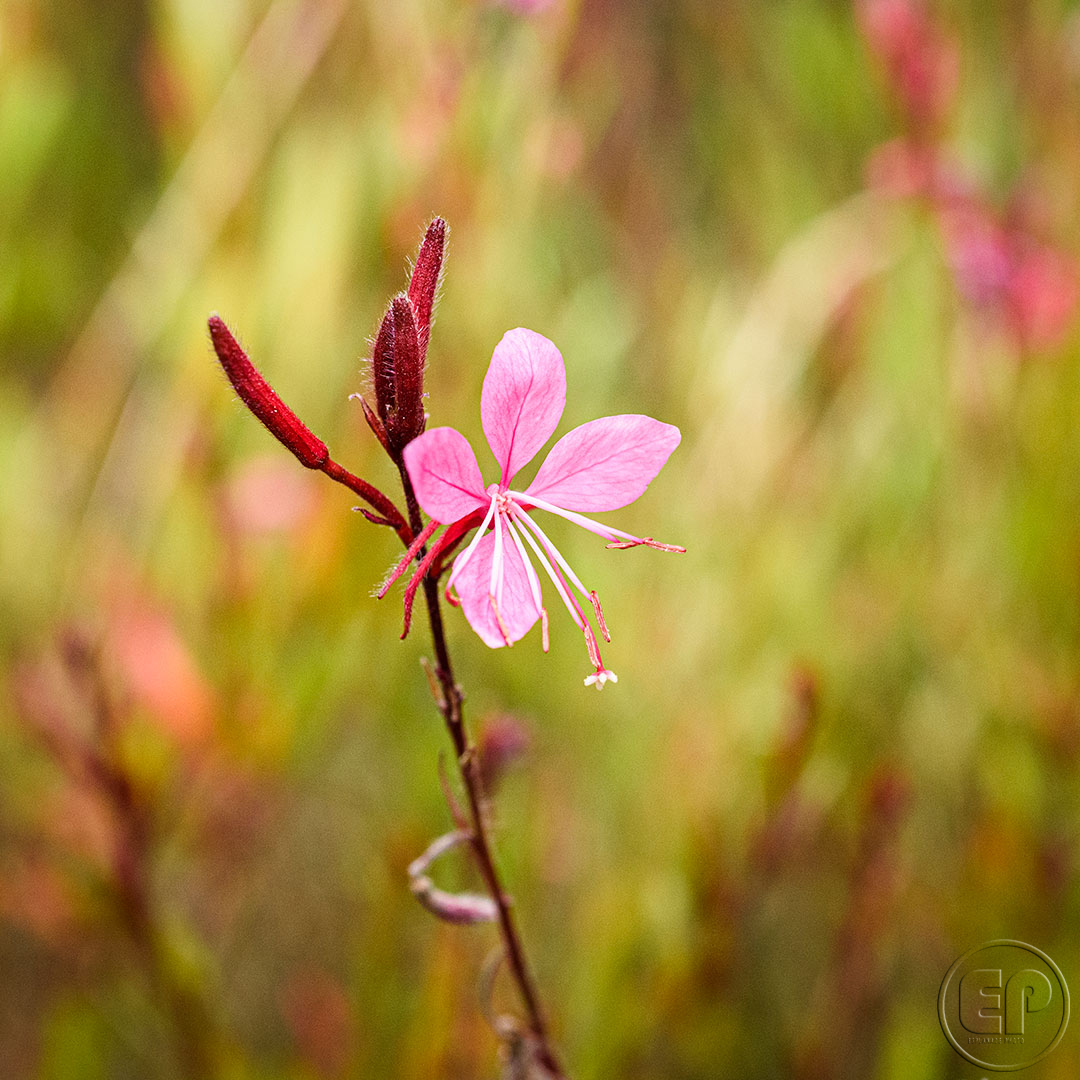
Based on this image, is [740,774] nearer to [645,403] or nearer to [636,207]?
[645,403]

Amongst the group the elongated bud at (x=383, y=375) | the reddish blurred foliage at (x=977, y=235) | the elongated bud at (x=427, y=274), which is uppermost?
the reddish blurred foliage at (x=977, y=235)

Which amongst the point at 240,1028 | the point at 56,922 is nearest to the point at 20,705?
the point at 56,922

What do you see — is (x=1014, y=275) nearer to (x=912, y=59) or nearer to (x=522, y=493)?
(x=912, y=59)

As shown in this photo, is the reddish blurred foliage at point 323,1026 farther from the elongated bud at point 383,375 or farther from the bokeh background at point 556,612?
the elongated bud at point 383,375

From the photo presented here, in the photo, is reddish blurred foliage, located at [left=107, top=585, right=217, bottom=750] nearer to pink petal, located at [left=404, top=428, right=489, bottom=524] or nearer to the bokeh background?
the bokeh background

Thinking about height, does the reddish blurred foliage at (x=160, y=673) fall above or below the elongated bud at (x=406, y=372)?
below
